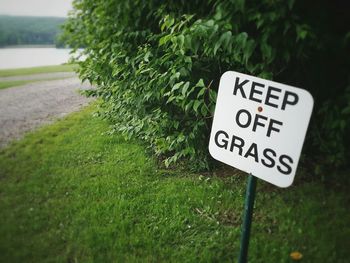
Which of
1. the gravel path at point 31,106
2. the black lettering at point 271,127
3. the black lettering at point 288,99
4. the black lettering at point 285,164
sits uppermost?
the black lettering at point 288,99

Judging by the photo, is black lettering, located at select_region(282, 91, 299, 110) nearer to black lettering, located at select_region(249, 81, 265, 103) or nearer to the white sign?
the white sign

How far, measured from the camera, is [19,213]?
4.00 m

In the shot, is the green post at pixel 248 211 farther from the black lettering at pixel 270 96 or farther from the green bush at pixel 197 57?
the green bush at pixel 197 57

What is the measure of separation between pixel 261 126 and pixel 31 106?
1000 cm

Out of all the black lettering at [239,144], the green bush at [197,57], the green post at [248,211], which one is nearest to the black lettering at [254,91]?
the black lettering at [239,144]

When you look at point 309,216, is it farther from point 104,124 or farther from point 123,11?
point 104,124

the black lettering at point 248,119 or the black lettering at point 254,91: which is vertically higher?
the black lettering at point 254,91

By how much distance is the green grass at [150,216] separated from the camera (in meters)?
3.15

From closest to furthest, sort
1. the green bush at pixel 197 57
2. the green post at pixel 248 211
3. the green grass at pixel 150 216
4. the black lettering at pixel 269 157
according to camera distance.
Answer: the black lettering at pixel 269 157 → the green post at pixel 248 211 → the green bush at pixel 197 57 → the green grass at pixel 150 216

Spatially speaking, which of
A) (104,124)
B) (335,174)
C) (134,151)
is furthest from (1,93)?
(335,174)

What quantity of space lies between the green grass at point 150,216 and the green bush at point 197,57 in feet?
1.86

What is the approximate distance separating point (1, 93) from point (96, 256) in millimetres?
11834

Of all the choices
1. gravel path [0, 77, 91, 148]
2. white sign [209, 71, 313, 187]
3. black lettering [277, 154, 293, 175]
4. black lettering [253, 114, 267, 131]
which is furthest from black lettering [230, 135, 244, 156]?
gravel path [0, 77, 91, 148]

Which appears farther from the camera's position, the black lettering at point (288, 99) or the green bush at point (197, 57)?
the green bush at point (197, 57)
